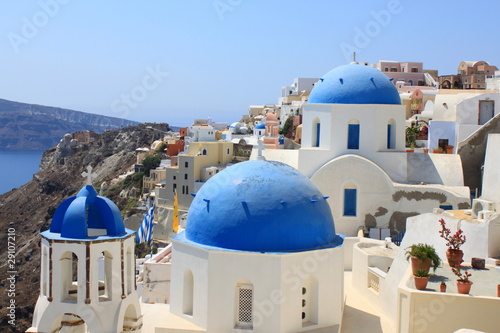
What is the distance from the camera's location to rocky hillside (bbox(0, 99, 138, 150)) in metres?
129

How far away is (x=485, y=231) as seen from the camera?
467 inches

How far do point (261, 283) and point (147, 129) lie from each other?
75.0m

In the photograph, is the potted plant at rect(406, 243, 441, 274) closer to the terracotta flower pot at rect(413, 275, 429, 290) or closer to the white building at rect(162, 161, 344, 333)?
the terracotta flower pot at rect(413, 275, 429, 290)

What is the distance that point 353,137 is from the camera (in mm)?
19109

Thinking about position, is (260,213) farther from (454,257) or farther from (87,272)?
(454,257)

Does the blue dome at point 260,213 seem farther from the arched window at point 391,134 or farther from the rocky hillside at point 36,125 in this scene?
the rocky hillside at point 36,125

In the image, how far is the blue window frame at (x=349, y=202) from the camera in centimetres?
1855

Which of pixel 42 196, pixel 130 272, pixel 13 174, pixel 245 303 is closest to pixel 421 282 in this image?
pixel 245 303

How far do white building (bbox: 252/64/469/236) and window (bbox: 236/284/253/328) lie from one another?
8.03m

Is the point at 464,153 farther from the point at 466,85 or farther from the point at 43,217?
the point at 43,217

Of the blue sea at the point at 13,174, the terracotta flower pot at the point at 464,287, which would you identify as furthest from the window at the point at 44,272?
the blue sea at the point at 13,174

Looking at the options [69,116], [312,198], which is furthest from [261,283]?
[69,116]

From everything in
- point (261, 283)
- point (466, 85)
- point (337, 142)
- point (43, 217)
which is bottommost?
point (43, 217)

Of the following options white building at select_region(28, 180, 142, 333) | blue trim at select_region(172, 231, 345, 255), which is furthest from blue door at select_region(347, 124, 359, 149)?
white building at select_region(28, 180, 142, 333)
